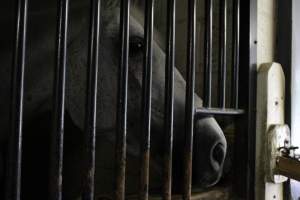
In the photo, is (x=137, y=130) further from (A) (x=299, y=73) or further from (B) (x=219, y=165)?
(A) (x=299, y=73)

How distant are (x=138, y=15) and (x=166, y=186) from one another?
0.77 m

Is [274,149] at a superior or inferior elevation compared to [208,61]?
inferior

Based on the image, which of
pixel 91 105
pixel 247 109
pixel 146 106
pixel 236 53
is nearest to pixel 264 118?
pixel 247 109

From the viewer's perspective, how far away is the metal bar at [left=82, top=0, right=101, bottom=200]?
66cm

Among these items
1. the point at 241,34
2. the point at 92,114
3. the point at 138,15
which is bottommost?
the point at 92,114

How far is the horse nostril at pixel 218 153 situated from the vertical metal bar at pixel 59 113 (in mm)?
457

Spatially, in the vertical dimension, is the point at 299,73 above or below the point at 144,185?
above

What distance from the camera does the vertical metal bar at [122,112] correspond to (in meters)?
0.70

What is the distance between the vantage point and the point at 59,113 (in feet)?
2.05

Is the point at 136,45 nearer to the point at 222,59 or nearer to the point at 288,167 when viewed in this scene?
the point at 222,59

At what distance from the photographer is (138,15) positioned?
134cm

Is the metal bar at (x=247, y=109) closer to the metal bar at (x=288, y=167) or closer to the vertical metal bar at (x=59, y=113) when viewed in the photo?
the metal bar at (x=288, y=167)

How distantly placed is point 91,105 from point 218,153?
42 centimetres

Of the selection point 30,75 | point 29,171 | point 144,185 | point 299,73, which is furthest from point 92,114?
point 299,73
